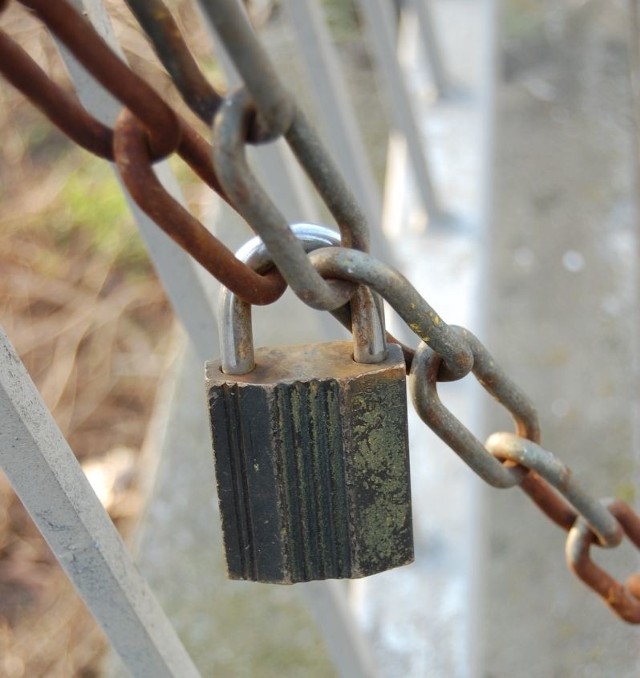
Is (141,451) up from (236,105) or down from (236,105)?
down

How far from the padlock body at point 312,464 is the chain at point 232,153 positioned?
3 centimetres

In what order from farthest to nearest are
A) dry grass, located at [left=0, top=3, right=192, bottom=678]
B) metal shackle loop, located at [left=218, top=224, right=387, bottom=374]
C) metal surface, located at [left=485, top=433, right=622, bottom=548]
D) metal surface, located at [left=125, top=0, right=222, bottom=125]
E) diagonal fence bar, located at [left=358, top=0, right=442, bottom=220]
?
dry grass, located at [left=0, top=3, right=192, bottom=678] → diagonal fence bar, located at [left=358, top=0, right=442, bottom=220] → metal surface, located at [left=485, top=433, right=622, bottom=548] → metal shackle loop, located at [left=218, top=224, right=387, bottom=374] → metal surface, located at [left=125, top=0, right=222, bottom=125]

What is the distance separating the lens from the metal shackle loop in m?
0.53

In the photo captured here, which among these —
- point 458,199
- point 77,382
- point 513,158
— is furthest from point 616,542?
point 513,158

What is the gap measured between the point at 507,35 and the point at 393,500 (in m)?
2.57

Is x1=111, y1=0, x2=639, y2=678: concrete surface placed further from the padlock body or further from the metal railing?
the padlock body

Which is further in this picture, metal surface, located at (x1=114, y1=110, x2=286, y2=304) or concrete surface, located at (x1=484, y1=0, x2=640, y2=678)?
concrete surface, located at (x1=484, y1=0, x2=640, y2=678)

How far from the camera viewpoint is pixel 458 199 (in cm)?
219

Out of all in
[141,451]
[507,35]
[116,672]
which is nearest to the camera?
[116,672]

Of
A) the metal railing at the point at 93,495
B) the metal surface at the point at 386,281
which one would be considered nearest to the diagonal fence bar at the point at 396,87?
the metal railing at the point at 93,495

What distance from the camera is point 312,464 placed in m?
0.57

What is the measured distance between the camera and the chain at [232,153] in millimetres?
410

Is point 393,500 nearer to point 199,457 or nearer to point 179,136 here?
point 179,136

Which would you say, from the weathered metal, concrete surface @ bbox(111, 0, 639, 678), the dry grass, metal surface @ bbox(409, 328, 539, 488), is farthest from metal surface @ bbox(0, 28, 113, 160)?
the dry grass
